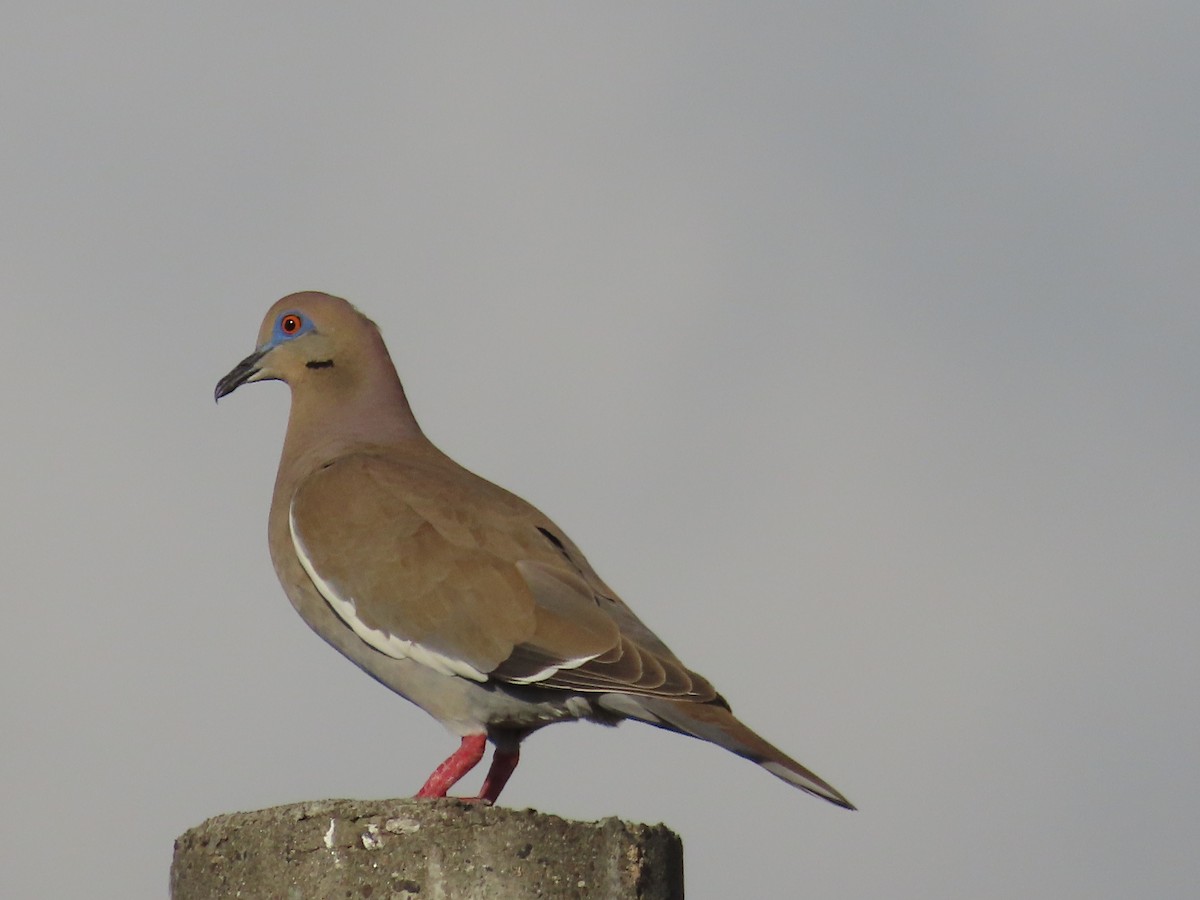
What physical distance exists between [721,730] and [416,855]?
59.6 inches

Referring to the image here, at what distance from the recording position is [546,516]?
7.31 metres

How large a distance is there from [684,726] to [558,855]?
1.35 metres

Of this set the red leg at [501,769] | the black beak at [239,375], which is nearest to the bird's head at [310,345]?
the black beak at [239,375]

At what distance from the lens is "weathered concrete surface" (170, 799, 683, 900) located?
15.2 feet

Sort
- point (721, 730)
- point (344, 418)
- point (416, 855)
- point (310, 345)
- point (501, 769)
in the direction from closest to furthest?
point (416, 855)
point (721, 730)
point (501, 769)
point (344, 418)
point (310, 345)

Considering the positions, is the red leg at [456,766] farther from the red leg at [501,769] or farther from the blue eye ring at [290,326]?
the blue eye ring at [290,326]

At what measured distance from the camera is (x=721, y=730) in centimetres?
586

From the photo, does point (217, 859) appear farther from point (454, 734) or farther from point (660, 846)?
point (454, 734)

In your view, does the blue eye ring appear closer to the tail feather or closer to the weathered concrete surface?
the tail feather

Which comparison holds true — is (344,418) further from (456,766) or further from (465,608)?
(456,766)

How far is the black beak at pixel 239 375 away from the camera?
818cm

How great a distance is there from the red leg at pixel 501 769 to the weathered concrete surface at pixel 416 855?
6.51 feet

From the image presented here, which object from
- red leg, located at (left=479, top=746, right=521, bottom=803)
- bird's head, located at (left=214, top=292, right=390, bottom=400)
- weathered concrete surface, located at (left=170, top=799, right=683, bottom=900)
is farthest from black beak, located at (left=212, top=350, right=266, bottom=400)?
Answer: weathered concrete surface, located at (left=170, top=799, right=683, bottom=900)

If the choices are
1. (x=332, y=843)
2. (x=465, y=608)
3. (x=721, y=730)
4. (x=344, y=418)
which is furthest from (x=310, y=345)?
(x=332, y=843)
